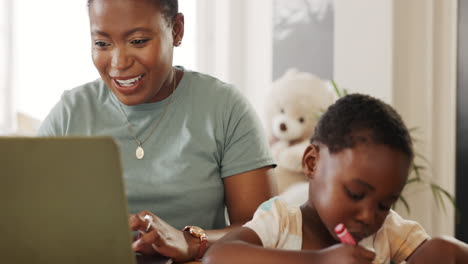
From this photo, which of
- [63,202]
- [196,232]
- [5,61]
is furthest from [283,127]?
[63,202]

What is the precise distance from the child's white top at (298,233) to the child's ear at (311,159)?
0.07m

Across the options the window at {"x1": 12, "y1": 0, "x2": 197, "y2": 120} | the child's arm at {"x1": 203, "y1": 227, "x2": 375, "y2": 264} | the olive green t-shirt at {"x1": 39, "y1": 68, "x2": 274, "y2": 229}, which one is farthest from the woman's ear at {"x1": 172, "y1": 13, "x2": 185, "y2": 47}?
the window at {"x1": 12, "y1": 0, "x2": 197, "y2": 120}

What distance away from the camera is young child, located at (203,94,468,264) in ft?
2.77

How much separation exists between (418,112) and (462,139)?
23 cm

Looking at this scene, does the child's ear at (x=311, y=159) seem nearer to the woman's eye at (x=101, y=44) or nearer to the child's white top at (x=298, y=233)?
the child's white top at (x=298, y=233)

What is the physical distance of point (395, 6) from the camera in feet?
9.02

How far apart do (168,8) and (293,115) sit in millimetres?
1588

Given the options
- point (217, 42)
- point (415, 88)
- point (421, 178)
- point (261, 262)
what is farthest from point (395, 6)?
point (261, 262)

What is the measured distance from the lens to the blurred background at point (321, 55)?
2.75 meters

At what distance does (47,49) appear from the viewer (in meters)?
3.27

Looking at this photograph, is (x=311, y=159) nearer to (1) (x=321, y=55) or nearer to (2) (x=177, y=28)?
(2) (x=177, y=28)

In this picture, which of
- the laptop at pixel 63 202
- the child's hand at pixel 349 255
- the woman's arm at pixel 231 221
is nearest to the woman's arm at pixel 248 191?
the woman's arm at pixel 231 221

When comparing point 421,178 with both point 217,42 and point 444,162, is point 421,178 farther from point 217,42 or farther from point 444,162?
point 217,42

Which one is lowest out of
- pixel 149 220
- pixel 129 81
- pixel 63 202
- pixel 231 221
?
pixel 231 221
